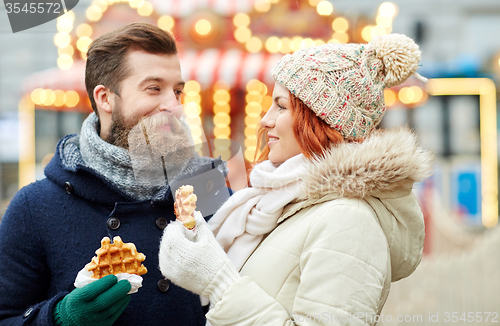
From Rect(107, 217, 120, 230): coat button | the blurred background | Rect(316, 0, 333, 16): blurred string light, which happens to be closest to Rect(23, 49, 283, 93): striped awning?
the blurred background

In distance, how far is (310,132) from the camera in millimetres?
1631

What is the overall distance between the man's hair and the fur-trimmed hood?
37.5 inches

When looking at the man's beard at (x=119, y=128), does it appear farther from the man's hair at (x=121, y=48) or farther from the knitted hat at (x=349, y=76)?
the knitted hat at (x=349, y=76)

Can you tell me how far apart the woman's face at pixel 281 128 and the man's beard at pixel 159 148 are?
1.13 ft

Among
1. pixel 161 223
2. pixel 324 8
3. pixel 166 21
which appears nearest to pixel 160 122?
pixel 161 223

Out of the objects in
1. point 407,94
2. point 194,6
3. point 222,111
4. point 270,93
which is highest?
point 194,6

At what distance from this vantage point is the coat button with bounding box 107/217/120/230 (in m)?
1.73

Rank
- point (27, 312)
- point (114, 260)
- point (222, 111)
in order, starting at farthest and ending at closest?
point (222, 111) < point (27, 312) < point (114, 260)

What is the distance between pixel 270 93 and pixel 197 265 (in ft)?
14.0

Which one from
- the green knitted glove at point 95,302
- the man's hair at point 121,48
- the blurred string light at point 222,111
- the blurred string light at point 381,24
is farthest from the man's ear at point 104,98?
the blurred string light at point 381,24

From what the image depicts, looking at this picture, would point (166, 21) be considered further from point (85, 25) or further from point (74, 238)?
point (74, 238)

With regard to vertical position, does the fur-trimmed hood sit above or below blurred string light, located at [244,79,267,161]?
above

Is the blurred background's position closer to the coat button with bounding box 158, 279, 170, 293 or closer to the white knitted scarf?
the white knitted scarf

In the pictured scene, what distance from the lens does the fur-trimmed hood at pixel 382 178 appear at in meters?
1.48
